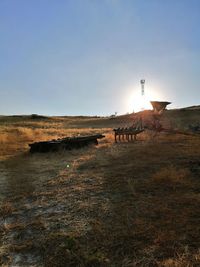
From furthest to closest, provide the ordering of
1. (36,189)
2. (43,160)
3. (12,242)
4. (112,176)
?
(43,160) → (112,176) → (36,189) → (12,242)

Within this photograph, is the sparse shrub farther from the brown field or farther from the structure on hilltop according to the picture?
the structure on hilltop

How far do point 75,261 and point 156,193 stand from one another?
477 cm

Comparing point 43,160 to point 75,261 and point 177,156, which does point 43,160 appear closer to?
point 177,156

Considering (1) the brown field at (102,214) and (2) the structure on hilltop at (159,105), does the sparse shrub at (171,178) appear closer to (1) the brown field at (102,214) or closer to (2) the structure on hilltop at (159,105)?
(1) the brown field at (102,214)

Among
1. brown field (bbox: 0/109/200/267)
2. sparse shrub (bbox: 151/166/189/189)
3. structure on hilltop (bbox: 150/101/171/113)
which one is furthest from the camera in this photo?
structure on hilltop (bbox: 150/101/171/113)

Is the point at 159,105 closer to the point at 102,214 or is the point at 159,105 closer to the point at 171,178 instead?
the point at 171,178

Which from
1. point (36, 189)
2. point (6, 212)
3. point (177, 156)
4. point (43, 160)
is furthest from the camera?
point (43, 160)

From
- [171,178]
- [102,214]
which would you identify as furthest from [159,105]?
[102,214]

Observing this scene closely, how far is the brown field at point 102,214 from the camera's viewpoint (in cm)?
707

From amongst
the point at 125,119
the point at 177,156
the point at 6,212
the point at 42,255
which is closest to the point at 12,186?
the point at 6,212

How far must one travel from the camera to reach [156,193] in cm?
1105

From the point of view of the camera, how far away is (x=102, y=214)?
948 centimetres

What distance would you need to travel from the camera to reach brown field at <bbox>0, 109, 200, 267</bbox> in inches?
279

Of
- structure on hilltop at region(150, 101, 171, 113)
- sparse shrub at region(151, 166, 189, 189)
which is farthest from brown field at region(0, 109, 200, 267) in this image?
structure on hilltop at region(150, 101, 171, 113)
